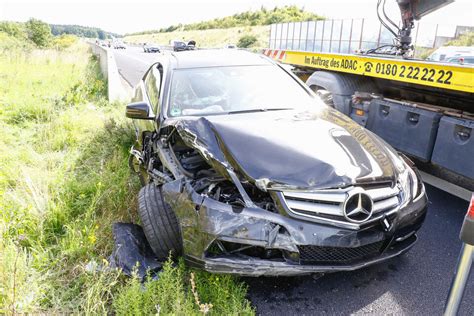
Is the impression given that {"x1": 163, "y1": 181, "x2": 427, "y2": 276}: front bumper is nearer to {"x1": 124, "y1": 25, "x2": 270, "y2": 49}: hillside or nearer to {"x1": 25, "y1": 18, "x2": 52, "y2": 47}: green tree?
{"x1": 124, "y1": 25, "x2": 270, "y2": 49}: hillside

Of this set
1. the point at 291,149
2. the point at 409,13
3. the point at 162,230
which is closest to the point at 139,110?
the point at 162,230

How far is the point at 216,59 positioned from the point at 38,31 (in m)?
50.4

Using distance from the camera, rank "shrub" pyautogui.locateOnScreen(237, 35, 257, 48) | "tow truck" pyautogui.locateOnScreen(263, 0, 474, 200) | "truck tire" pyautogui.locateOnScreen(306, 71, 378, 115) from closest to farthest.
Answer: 1. "tow truck" pyautogui.locateOnScreen(263, 0, 474, 200)
2. "truck tire" pyautogui.locateOnScreen(306, 71, 378, 115)
3. "shrub" pyautogui.locateOnScreen(237, 35, 257, 48)

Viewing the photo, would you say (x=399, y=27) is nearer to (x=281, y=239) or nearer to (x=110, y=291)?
(x=281, y=239)

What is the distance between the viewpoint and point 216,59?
164 inches

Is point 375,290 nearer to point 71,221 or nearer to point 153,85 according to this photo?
point 71,221

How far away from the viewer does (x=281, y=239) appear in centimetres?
225

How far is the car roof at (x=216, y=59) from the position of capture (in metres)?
4.05

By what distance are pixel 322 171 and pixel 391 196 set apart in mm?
539

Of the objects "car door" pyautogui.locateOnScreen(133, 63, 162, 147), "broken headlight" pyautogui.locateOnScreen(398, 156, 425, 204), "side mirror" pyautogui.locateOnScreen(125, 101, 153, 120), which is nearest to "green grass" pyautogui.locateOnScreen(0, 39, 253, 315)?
"car door" pyautogui.locateOnScreen(133, 63, 162, 147)

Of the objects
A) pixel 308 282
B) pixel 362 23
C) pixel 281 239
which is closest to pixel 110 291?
pixel 281 239

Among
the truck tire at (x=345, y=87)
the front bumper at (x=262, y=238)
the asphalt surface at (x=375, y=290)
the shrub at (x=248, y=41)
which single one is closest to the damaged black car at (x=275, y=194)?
the front bumper at (x=262, y=238)

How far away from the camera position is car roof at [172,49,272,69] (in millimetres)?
4047

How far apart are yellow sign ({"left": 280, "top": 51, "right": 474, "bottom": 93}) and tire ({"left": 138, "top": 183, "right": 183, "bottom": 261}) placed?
9.72 feet
